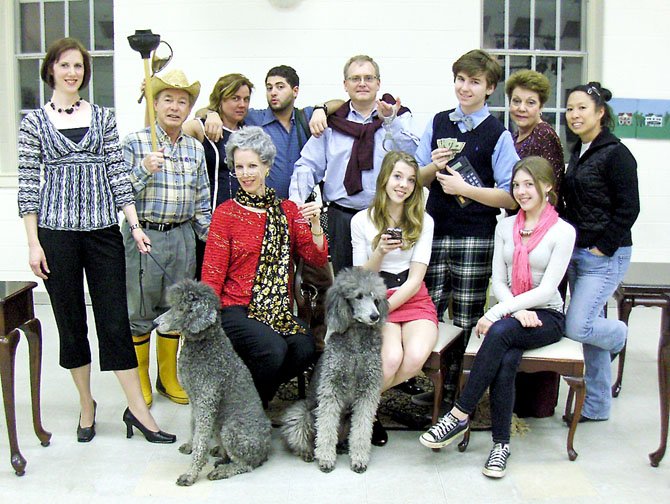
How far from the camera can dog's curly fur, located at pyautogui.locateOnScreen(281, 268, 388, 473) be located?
9.08 feet

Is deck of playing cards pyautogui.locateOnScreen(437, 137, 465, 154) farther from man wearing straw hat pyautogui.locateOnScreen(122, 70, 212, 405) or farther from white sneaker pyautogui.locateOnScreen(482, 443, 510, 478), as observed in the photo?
white sneaker pyautogui.locateOnScreen(482, 443, 510, 478)

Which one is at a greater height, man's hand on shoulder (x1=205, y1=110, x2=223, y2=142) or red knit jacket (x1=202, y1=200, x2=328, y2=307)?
man's hand on shoulder (x1=205, y1=110, x2=223, y2=142)

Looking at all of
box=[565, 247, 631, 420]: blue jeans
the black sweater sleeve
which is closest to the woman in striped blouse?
box=[565, 247, 631, 420]: blue jeans

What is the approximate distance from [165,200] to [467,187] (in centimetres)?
144

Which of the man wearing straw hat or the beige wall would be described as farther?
the beige wall

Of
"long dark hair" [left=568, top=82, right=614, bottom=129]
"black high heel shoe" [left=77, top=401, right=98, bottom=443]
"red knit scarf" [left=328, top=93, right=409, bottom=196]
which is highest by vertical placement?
"long dark hair" [left=568, top=82, right=614, bottom=129]

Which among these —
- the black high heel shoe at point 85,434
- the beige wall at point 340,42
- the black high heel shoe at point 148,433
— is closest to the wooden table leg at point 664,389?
the black high heel shoe at point 148,433

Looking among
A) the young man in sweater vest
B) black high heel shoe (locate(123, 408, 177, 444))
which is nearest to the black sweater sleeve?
the young man in sweater vest

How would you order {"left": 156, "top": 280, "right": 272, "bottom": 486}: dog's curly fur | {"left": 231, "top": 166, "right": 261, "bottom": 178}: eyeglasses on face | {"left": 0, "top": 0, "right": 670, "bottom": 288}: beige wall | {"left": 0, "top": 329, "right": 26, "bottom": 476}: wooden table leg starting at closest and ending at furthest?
{"left": 156, "top": 280, "right": 272, "bottom": 486}: dog's curly fur
{"left": 0, "top": 329, "right": 26, "bottom": 476}: wooden table leg
{"left": 231, "top": 166, "right": 261, "bottom": 178}: eyeglasses on face
{"left": 0, "top": 0, "right": 670, "bottom": 288}: beige wall

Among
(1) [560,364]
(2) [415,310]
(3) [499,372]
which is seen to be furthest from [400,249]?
(1) [560,364]

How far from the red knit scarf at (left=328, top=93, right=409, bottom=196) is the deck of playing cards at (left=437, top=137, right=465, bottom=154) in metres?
0.35

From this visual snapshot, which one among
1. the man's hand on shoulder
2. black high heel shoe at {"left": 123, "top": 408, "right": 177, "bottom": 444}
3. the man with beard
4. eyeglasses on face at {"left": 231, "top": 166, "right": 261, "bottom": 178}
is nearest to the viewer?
eyeglasses on face at {"left": 231, "top": 166, "right": 261, "bottom": 178}

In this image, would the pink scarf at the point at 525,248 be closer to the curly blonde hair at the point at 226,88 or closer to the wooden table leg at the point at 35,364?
the curly blonde hair at the point at 226,88

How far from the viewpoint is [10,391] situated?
2803 mm
